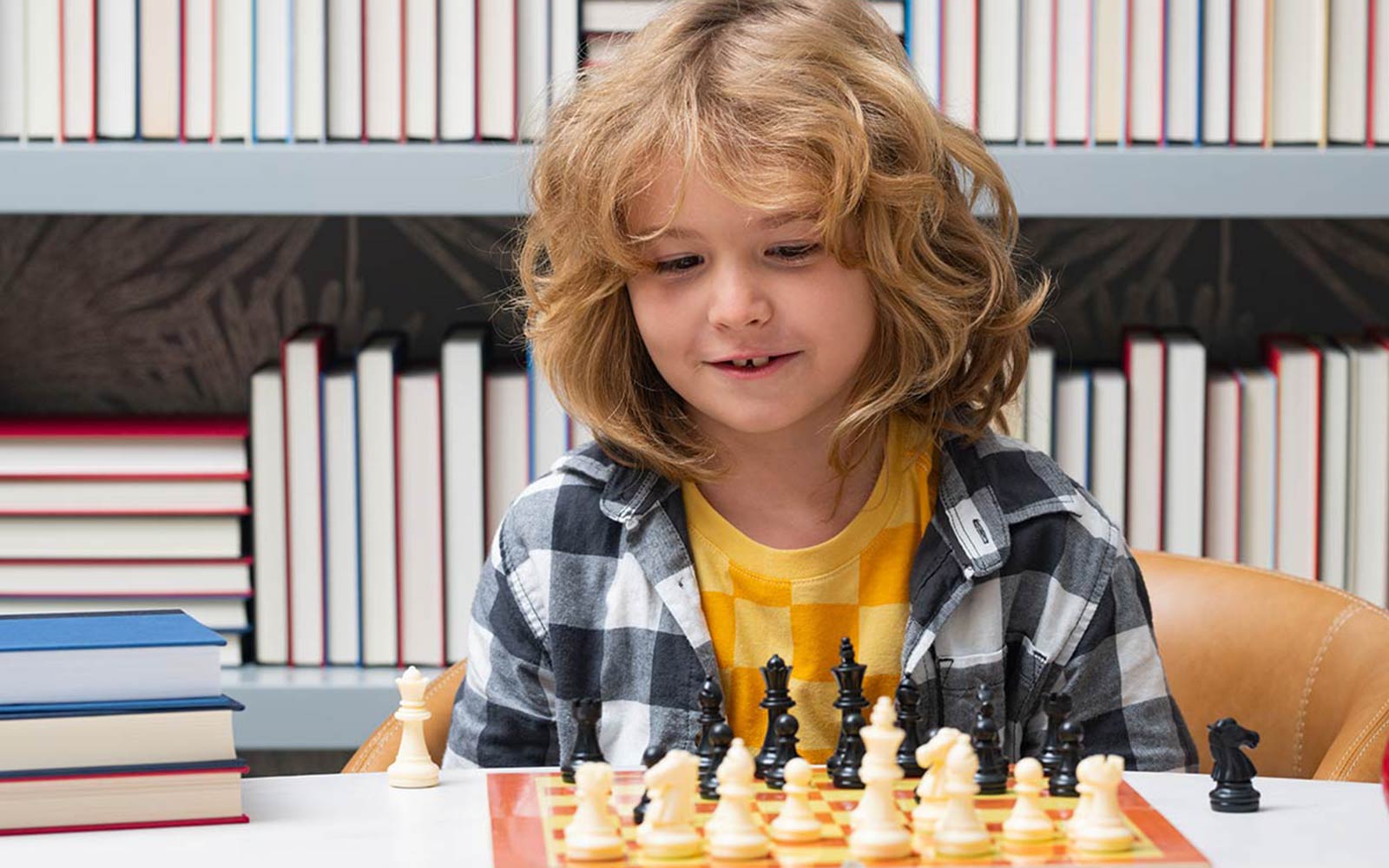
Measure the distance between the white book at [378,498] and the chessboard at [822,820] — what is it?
0.86 meters

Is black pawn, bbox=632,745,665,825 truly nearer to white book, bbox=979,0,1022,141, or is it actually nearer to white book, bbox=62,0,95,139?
white book, bbox=979,0,1022,141

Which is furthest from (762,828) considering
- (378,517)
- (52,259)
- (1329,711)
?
(52,259)

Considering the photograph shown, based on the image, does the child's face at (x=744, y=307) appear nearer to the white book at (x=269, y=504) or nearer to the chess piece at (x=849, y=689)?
the chess piece at (x=849, y=689)

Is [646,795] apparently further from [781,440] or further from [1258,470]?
[1258,470]

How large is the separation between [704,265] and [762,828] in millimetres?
462

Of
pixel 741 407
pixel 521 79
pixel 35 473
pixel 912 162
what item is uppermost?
pixel 521 79

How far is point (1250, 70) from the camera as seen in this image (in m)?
1.73

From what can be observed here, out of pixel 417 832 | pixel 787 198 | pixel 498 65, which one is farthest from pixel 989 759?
pixel 498 65

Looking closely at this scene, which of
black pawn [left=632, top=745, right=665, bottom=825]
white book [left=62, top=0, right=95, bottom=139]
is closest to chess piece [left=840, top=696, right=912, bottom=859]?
black pawn [left=632, top=745, right=665, bottom=825]

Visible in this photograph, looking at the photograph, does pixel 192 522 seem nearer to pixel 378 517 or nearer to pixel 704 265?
pixel 378 517

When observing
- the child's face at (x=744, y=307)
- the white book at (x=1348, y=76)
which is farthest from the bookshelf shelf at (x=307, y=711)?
the white book at (x=1348, y=76)

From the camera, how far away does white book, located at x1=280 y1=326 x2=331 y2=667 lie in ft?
5.88

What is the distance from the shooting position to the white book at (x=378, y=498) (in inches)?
70.7

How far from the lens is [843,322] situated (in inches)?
47.1
